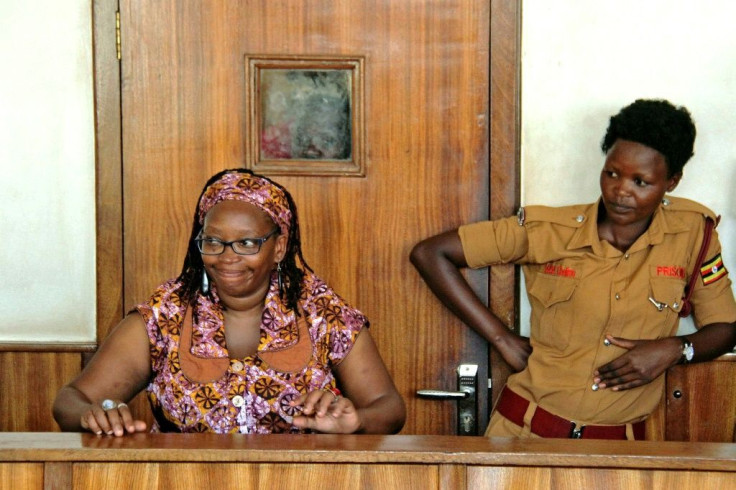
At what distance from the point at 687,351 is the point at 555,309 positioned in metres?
0.41

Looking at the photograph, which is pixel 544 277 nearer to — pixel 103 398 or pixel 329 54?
pixel 329 54

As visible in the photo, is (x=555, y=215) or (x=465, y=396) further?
(x=465, y=396)

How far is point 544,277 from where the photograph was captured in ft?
10.2

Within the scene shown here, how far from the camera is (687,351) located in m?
2.99

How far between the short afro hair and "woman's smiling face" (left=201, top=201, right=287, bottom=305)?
1089mm

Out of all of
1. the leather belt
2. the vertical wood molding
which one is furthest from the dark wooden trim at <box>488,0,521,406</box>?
the vertical wood molding

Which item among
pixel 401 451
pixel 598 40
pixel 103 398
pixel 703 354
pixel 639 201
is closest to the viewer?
pixel 401 451

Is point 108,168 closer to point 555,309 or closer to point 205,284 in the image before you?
point 205,284

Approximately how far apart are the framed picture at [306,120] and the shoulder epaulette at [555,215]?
22.8 inches

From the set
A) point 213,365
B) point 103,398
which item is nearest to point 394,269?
point 213,365

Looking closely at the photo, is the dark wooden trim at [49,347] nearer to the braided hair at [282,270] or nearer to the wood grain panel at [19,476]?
the braided hair at [282,270]

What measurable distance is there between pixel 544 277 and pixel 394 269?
1.75 feet

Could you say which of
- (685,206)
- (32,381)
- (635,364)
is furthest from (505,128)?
(32,381)

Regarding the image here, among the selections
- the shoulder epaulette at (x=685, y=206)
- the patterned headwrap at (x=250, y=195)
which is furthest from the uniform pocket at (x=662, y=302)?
the patterned headwrap at (x=250, y=195)
